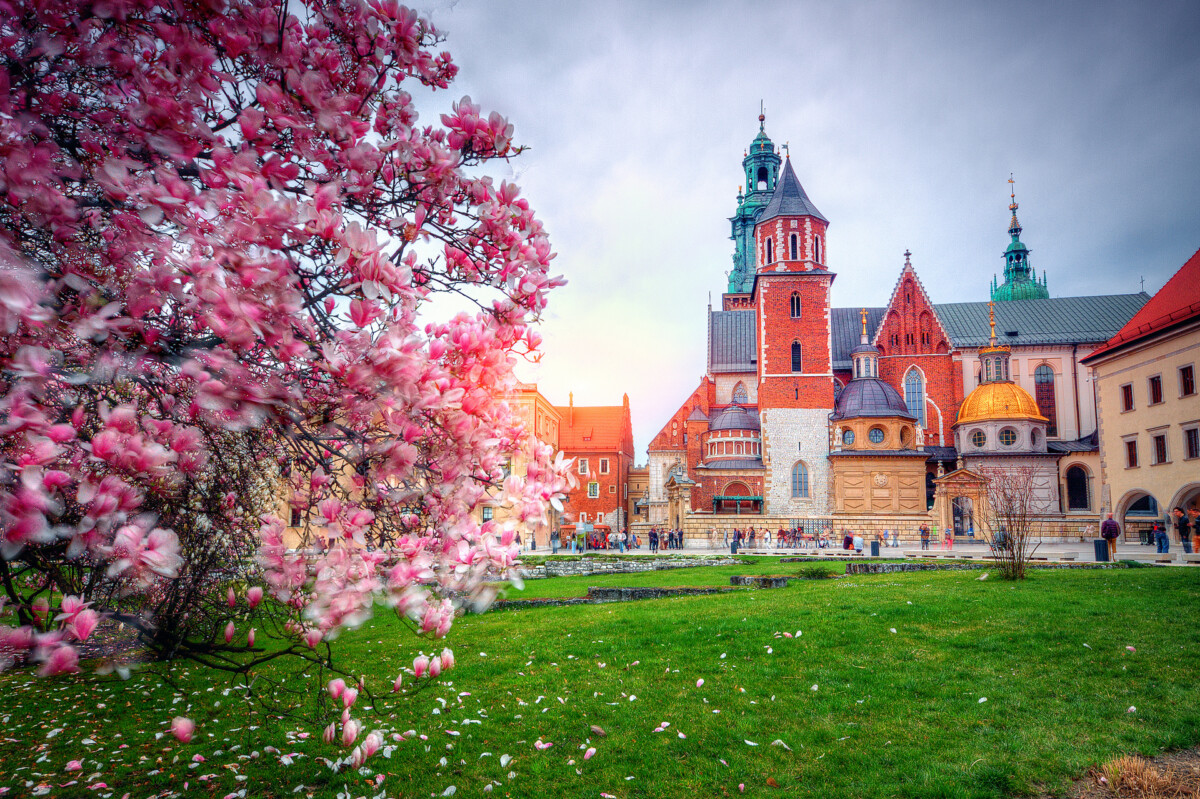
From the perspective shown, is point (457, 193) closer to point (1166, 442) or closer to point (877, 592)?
point (877, 592)

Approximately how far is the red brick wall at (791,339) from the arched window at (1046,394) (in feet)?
54.0

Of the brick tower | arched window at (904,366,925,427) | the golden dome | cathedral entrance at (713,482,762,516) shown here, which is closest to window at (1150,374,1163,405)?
the golden dome

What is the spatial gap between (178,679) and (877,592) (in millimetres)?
10960

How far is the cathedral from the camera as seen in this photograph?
39375 mm

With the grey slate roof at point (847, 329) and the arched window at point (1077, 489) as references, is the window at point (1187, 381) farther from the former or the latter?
the grey slate roof at point (847, 329)

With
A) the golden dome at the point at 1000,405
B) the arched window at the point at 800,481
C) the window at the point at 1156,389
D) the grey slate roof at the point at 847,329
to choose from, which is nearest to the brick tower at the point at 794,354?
the arched window at the point at 800,481

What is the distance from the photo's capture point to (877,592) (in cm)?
1158

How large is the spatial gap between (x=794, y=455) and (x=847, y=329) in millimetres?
15236

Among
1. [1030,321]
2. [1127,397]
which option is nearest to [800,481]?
[1127,397]

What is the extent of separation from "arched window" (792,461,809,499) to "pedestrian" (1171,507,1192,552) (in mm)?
18549

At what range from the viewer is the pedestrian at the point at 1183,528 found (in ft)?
75.6

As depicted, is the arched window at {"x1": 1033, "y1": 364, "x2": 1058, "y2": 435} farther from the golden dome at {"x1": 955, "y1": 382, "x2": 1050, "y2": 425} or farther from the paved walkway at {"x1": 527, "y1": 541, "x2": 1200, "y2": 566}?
the paved walkway at {"x1": 527, "y1": 541, "x2": 1200, "y2": 566}

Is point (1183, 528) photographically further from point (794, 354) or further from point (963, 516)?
point (794, 354)

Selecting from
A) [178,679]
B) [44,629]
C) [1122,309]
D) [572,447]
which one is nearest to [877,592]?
[178,679]
